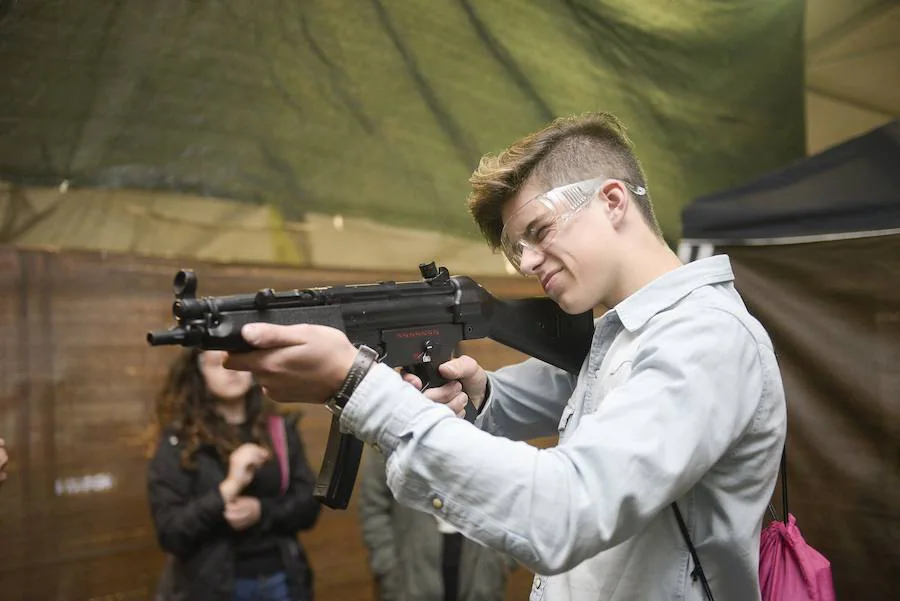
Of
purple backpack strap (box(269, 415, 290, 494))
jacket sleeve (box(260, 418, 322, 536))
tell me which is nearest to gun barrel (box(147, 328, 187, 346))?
jacket sleeve (box(260, 418, 322, 536))

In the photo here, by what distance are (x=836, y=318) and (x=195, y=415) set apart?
6.39 feet

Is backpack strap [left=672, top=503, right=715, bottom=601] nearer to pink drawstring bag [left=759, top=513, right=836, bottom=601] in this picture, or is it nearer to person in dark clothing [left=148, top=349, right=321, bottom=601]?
pink drawstring bag [left=759, top=513, right=836, bottom=601]

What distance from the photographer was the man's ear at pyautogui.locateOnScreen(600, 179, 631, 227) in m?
1.27

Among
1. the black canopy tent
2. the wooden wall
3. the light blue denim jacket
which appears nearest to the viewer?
the light blue denim jacket

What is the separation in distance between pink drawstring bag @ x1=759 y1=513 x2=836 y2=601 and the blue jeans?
51.6 inches

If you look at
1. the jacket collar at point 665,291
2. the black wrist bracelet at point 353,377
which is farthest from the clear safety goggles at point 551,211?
the black wrist bracelet at point 353,377

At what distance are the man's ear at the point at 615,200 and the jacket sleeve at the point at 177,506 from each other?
135 cm

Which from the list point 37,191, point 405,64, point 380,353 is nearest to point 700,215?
point 405,64

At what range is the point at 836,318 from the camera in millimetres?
2396

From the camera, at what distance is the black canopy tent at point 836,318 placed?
2307mm

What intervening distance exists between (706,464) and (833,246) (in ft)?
5.56

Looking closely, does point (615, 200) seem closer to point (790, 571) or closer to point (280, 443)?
point (790, 571)

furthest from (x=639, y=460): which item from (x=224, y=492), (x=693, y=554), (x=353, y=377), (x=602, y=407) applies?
(x=224, y=492)

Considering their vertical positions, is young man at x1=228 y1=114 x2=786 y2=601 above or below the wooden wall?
above
